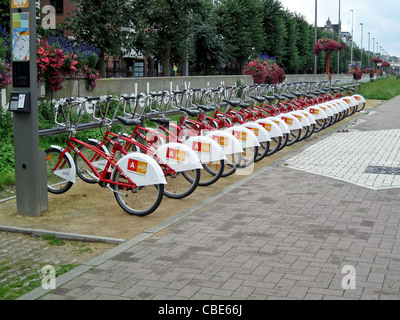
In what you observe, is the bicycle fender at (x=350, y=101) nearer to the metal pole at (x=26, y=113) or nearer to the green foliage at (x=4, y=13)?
the green foliage at (x=4, y=13)

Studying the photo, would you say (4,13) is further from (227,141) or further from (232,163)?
(227,141)

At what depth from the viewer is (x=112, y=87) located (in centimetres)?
1455

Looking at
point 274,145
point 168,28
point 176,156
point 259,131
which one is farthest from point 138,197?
point 168,28

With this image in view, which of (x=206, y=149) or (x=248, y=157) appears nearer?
(x=206, y=149)

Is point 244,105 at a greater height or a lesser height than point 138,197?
greater

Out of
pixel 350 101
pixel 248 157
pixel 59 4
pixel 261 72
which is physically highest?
pixel 59 4

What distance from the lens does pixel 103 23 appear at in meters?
19.9

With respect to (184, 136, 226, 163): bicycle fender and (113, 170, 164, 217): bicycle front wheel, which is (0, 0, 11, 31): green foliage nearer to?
(184, 136, 226, 163): bicycle fender

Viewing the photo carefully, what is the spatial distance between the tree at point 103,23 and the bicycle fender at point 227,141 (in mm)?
12169

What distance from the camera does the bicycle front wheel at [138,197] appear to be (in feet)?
21.0

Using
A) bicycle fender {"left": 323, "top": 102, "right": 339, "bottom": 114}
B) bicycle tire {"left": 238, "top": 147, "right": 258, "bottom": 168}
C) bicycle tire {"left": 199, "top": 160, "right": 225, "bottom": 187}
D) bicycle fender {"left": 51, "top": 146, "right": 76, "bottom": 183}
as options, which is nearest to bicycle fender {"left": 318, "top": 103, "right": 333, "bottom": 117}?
bicycle fender {"left": 323, "top": 102, "right": 339, "bottom": 114}

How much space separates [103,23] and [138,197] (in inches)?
548

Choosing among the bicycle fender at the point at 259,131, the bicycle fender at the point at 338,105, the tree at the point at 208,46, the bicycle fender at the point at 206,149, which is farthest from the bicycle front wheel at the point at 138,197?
the tree at the point at 208,46
